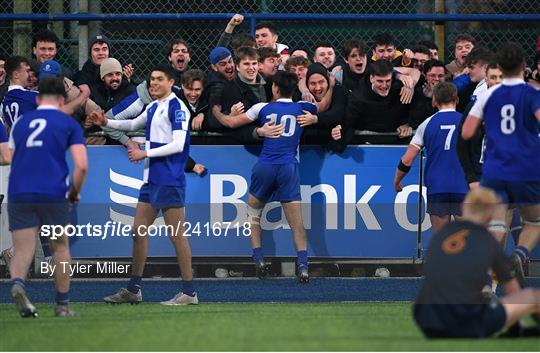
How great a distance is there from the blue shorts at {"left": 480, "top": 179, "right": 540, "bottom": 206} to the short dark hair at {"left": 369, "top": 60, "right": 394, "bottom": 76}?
3756 millimetres

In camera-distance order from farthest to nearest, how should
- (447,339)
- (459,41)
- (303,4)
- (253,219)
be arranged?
(303,4)
(459,41)
(253,219)
(447,339)

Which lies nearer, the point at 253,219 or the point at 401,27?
the point at 253,219

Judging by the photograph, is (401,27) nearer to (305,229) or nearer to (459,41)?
(459,41)

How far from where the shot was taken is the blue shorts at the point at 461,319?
873 centimetres

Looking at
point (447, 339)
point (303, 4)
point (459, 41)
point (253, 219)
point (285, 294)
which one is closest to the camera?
point (447, 339)

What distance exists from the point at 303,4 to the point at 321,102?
2.83 metres

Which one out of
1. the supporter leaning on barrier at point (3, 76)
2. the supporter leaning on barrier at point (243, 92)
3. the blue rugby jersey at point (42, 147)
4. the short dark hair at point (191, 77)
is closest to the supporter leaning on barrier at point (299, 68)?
the supporter leaning on barrier at point (243, 92)

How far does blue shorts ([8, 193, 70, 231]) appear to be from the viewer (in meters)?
11.1

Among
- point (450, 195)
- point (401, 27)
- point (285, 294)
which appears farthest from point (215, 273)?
point (401, 27)

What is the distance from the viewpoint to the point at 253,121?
15.0m

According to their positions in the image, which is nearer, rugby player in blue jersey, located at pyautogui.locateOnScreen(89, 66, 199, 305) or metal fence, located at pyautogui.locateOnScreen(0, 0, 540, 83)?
rugby player in blue jersey, located at pyautogui.locateOnScreen(89, 66, 199, 305)

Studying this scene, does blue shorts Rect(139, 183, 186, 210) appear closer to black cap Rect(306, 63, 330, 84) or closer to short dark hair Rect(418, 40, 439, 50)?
black cap Rect(306, 63, 330, 84)

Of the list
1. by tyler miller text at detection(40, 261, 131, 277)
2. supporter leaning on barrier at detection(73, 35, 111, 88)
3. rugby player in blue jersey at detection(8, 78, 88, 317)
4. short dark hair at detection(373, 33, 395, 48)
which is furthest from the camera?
short dark hair at detection(373, 33, 395, 48)

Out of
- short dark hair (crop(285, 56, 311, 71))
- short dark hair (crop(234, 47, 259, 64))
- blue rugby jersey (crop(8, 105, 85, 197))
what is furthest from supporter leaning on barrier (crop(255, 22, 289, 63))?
blue rugby jersey (crop(8, 105, 85, 197))
